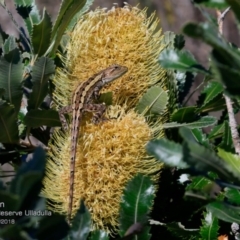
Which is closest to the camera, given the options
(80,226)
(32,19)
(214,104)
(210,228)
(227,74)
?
(227,74)

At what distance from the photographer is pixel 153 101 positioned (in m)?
1.33

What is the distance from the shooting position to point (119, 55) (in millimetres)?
1392

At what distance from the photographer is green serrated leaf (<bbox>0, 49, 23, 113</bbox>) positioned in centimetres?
127

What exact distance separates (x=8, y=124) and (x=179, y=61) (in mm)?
474

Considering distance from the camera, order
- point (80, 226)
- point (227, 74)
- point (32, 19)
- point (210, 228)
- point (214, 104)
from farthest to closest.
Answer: point (32, 19)
point (214, 104)
point (210, 228)
point (80, 226)
point (227, 74)

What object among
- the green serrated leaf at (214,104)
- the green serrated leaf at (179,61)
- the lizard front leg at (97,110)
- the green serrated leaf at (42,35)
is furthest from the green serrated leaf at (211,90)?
the green serrated leaf at (179,61)

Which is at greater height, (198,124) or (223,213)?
(198,124)

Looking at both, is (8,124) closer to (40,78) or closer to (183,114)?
(40,78)

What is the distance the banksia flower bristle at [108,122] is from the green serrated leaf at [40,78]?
88 mm

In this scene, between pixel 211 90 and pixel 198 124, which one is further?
pixel 211 90

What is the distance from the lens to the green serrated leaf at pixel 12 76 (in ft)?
4.15

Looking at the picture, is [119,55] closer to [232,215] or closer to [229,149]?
[229,149]

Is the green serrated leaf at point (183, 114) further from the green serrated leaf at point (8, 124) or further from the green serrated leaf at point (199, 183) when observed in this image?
the green serrated leaf at point (8, 124)

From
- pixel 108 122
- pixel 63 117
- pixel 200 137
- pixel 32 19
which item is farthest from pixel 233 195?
pixel 32 19
